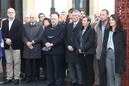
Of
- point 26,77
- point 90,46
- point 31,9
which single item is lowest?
point 26,77

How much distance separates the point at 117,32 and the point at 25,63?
3.02 meters

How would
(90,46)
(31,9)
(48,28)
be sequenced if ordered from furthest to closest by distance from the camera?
(31,9)
(48,28)
(90,46)

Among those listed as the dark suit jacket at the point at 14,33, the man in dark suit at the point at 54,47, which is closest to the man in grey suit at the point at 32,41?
the dark suit jacket at the point at 14,33

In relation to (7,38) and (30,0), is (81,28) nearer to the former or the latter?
(7,38)

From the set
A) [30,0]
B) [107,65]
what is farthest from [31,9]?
[107,65]

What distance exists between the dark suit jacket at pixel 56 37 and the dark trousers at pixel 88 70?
773 millimetres

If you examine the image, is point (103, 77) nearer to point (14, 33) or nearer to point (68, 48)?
point (68, 48)

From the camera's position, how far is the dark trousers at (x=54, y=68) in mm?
10312

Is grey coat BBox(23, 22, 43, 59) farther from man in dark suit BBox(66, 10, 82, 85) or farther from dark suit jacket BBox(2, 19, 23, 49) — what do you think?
man in dark suit BBox(66, 10, 82, 85)

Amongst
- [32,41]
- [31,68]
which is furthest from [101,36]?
[31,68]

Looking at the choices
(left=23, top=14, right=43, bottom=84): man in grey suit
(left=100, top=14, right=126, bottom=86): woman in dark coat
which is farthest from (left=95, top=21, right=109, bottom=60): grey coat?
(left=23, top=14, right=43, bottom=84): man in grey suit

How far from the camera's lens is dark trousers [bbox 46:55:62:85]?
10312 mm

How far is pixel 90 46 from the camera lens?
31.7 ft

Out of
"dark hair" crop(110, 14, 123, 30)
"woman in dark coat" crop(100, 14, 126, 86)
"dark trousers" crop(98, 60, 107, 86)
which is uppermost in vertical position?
"dark hair" crop(110, 14, 123, 30)
